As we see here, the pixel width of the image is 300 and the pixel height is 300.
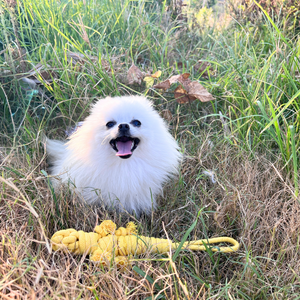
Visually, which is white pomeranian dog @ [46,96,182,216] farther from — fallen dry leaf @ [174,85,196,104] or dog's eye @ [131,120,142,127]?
fallen dry leaf @ [174,85,196,104]

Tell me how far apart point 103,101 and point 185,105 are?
944 mm

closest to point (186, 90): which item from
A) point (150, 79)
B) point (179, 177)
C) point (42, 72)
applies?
point (150, 79)

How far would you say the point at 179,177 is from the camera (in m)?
2.18

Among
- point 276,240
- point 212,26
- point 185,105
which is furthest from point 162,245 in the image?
point 212,26

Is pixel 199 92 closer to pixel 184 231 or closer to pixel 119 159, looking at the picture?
pixel 119 159

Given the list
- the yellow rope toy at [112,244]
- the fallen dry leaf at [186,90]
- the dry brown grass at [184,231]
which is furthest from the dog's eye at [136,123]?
the fallen dry leaf at [186,90]

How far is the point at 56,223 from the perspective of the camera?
5.87ft

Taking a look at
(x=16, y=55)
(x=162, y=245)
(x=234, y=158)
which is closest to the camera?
(x=162, y=245)

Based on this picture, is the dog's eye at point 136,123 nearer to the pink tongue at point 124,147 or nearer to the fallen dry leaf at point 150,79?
the pink tongue at point 124,147

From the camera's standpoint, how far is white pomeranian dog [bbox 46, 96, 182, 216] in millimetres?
1902

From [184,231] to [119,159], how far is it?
569 millimetres

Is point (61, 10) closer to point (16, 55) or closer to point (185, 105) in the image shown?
point (16, 55)

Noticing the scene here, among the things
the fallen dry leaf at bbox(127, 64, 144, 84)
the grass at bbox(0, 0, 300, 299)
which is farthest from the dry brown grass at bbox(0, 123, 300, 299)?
the fallen dry leaf at bbox(127, 64, 144, 84)

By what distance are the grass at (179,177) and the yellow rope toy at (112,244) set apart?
0.17 ft
